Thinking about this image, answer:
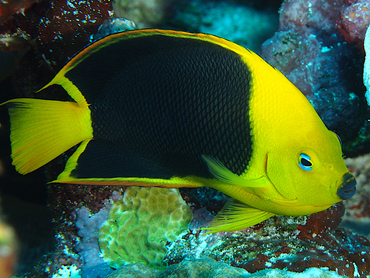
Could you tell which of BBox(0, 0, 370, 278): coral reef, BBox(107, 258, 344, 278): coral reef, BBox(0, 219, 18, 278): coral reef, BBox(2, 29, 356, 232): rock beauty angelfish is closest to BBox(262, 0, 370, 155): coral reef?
BBox(0, 0, 370, 278): coral reef

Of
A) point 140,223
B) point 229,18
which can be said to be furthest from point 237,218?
point 229,18

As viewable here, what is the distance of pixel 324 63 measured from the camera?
8.41ft

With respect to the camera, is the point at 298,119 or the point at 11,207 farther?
the point at 11,207

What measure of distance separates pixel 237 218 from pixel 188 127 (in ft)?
1.99

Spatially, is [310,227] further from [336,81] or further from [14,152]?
[14,152]

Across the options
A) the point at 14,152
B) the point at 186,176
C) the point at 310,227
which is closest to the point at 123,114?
the point at 186,176

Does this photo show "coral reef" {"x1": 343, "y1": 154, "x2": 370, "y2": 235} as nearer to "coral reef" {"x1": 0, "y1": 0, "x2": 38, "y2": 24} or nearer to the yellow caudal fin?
the yellow caudal fin

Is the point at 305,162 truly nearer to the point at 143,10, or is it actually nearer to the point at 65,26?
the point at 65,26

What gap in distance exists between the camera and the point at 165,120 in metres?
1.46

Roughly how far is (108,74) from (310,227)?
194 cm

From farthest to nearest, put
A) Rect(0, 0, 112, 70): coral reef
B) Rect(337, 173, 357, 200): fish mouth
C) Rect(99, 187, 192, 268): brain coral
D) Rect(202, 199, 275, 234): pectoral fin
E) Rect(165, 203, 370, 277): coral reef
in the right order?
Rect(99, 187, 192, 268): brain coral
Rect(0, 0, 112, 70): coral reef
Rect(165, 203, 370, 277): coral reef
Rect(202, 199, 275, 234): pectoral fin
Rect(337, 173, 357, 200): fish mouth

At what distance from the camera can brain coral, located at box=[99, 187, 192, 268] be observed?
2381 millimetres

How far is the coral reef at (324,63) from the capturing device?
2.49 meters

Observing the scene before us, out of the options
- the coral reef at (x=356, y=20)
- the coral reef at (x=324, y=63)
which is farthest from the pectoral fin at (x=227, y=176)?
the coral reef at (x=356, y=20)
